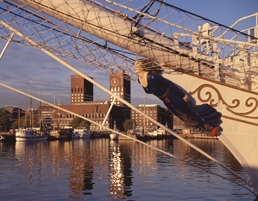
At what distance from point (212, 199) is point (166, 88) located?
7782mm

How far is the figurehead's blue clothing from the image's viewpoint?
713 cm

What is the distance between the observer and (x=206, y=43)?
25.0 ft

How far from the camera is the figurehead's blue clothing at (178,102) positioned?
7.13 meters

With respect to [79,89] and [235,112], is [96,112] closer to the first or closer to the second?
[79,89]

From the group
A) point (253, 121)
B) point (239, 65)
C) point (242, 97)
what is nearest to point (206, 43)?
point (239, 65)

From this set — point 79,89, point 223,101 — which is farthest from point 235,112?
point 79,89

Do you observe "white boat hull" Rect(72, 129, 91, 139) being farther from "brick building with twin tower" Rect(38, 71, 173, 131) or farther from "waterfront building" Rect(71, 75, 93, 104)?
"waterfront building" Rect(71, 75, 93, 104)

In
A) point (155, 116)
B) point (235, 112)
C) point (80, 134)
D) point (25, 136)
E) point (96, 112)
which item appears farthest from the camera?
point (155, 116)

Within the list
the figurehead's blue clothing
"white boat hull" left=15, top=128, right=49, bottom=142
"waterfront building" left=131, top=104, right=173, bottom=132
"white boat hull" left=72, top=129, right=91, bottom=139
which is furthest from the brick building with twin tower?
the figurehead's blue clothing

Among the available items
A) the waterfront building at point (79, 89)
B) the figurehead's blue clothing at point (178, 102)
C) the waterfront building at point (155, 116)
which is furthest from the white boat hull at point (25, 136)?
the waterfront building at point (79, 89)

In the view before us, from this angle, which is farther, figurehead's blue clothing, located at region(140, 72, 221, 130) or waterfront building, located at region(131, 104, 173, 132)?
waterfront building, located at region(131, 104, 173, 132)

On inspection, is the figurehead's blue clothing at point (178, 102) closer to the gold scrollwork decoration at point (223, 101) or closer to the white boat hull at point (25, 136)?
the gold scrollwork decoration at point (223, 101)

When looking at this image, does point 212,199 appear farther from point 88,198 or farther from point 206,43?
point 206,43

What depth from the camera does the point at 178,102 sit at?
7.30 meters
